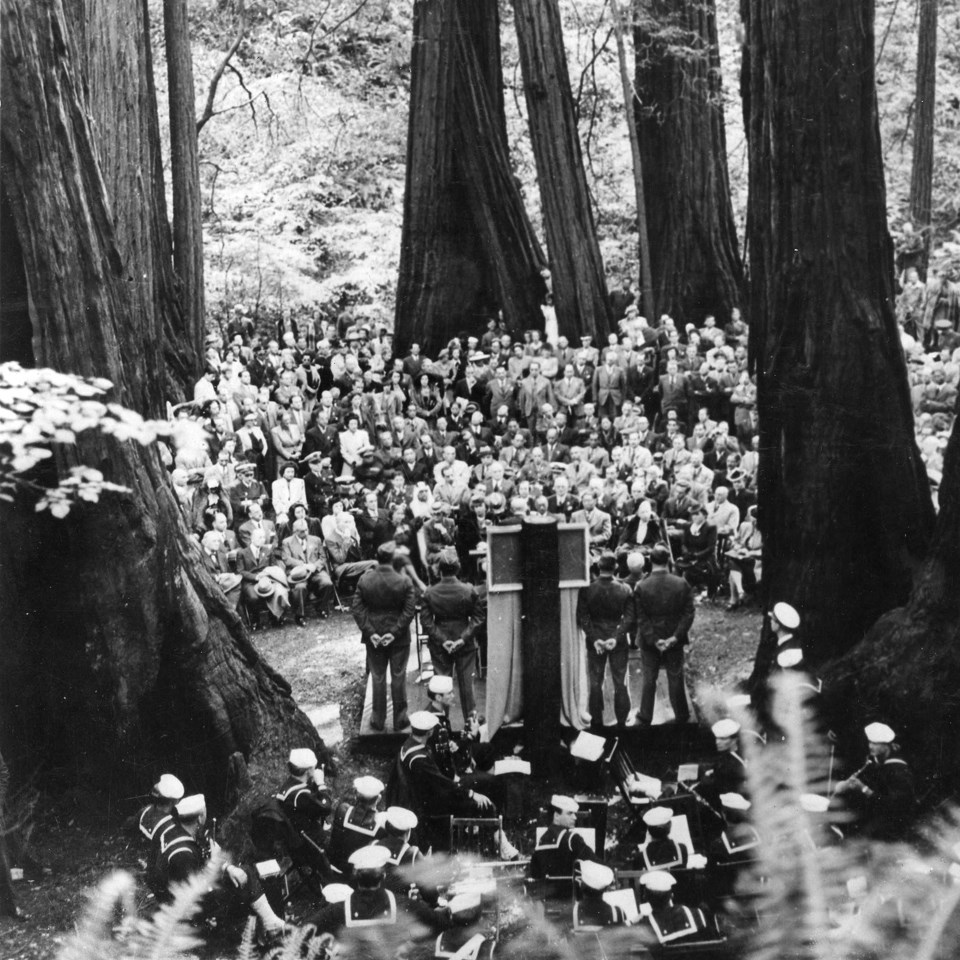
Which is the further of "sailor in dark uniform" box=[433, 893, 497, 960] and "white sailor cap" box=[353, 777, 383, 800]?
"white sailor cap" box=[353, 777, 383, 800]

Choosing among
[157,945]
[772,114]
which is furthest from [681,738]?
[157,945]

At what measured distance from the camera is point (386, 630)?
8.98 m

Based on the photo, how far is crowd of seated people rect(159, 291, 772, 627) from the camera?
1138 centimetres

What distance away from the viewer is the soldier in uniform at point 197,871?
228 inches

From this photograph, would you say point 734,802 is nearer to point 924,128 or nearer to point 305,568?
point 305,568

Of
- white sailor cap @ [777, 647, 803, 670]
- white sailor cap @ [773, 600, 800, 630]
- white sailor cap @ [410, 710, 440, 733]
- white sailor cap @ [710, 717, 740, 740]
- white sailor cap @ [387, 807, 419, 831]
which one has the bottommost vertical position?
white sailor cap @ [387, 807, 419, 831]

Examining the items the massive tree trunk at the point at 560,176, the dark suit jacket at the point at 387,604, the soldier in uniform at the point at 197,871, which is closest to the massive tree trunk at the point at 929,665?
the dark suit jacket at the point at 387,604

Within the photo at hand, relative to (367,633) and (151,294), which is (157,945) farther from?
(151,294)

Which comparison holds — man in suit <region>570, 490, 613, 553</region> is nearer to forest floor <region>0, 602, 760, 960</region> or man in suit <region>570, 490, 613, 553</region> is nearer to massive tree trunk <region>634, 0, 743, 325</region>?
forest floor <region>0, 602, 760, 960</region>

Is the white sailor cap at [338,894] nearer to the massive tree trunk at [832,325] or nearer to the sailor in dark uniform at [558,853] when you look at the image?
the sailor in dark uniform at [558,853]

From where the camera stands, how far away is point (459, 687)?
9.05 metres

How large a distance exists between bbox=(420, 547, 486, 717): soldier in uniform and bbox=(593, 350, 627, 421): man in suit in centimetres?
683

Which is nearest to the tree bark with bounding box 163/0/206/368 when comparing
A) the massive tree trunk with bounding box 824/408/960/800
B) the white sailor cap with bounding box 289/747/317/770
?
the white sailor cap with bounding box 289/747/317/770

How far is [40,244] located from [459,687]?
4.63 metres
